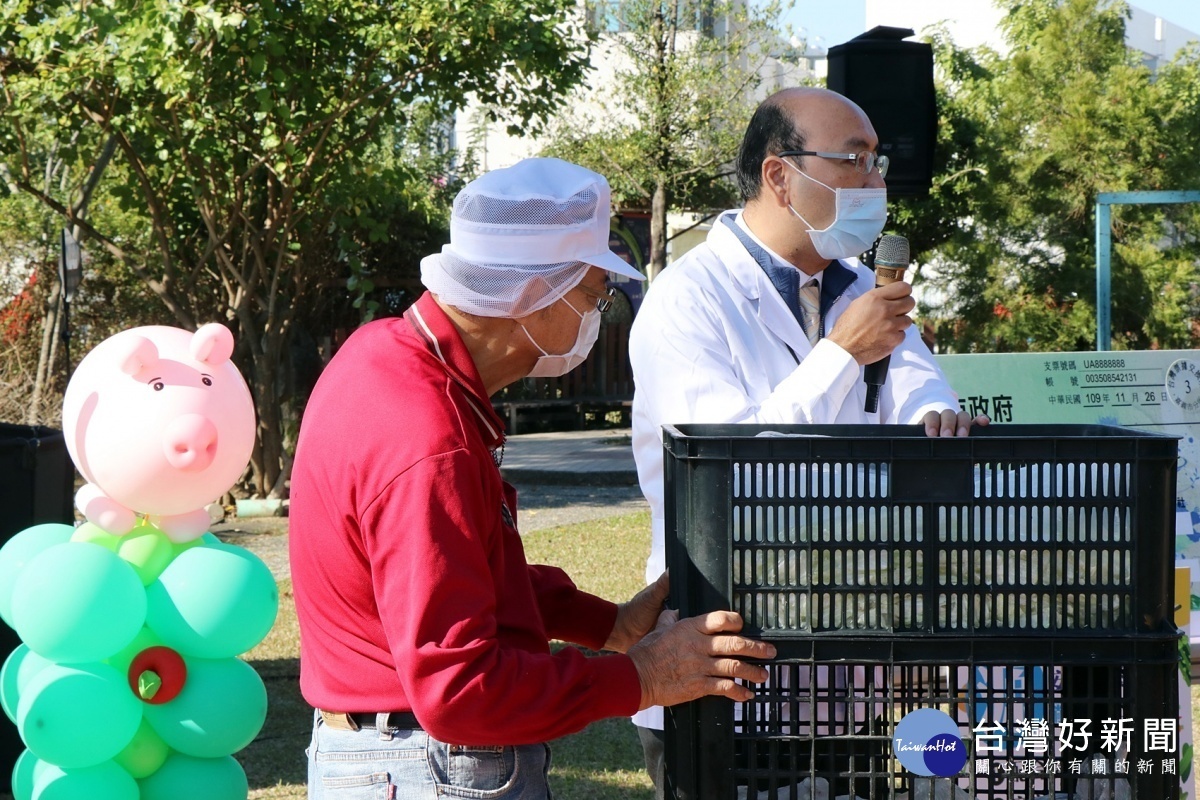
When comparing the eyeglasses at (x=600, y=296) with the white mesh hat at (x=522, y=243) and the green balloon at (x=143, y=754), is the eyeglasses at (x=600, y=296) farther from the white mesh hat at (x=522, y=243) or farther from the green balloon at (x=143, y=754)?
the green balloon at (x=143, y=754)

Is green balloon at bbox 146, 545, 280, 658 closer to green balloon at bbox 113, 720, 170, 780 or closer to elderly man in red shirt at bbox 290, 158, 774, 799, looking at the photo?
green balloon at bbox 113, 720, 170, 780

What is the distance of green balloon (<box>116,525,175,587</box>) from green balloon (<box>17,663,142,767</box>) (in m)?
0.30

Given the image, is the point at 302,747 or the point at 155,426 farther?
the point at 302,747

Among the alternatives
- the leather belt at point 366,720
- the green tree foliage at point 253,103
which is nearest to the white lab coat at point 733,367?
the leather belt at point 366,720

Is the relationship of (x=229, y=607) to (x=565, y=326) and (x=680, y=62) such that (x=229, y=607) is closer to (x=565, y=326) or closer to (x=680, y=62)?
(x=565, y=326)

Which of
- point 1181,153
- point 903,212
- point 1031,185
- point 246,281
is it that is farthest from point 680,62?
point 246,281

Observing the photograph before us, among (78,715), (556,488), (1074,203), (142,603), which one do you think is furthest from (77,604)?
(1074,203)

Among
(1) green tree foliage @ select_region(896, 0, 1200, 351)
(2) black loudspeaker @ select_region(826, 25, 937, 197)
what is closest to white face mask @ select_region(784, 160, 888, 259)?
(2) black loudspeaker @ select_region(826, 25, 937, 197)

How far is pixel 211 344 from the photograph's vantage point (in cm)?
385

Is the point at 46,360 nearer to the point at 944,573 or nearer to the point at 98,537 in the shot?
the point at 98,537

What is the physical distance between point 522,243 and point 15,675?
2.83m

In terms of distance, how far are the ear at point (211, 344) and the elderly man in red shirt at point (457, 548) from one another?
195 cm

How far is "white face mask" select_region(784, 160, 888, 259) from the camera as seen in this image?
269 centimetres

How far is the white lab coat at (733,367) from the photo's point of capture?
230cm
